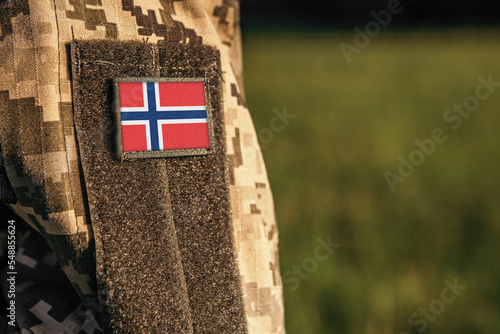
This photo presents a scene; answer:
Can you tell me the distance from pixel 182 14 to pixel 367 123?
1.65 meters

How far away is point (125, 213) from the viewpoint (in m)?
0.79

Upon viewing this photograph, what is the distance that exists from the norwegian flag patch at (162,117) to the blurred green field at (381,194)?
85 cm

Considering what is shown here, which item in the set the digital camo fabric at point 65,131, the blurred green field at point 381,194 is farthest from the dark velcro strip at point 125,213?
the blurred green field at point 381,194

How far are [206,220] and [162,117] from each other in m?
0.21

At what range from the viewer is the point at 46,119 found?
772 millimetres

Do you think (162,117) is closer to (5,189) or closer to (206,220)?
(206,220)

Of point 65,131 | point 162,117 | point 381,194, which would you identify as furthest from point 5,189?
point 381,194

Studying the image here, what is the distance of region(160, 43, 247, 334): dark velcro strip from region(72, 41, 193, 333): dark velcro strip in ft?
0.06

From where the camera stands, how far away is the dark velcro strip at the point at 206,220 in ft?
2.74

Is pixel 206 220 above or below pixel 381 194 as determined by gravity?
above

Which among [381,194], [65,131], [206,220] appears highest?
[65,131]

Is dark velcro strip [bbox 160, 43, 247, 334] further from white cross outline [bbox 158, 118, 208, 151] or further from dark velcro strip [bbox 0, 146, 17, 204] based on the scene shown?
dark velcro strip [bbox 0, 146, 17, 204]

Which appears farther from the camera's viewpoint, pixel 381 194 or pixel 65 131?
pixel 381 194

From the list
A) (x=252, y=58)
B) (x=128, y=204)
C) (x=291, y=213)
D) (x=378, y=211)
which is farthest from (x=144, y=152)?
(x=252, y=58)
